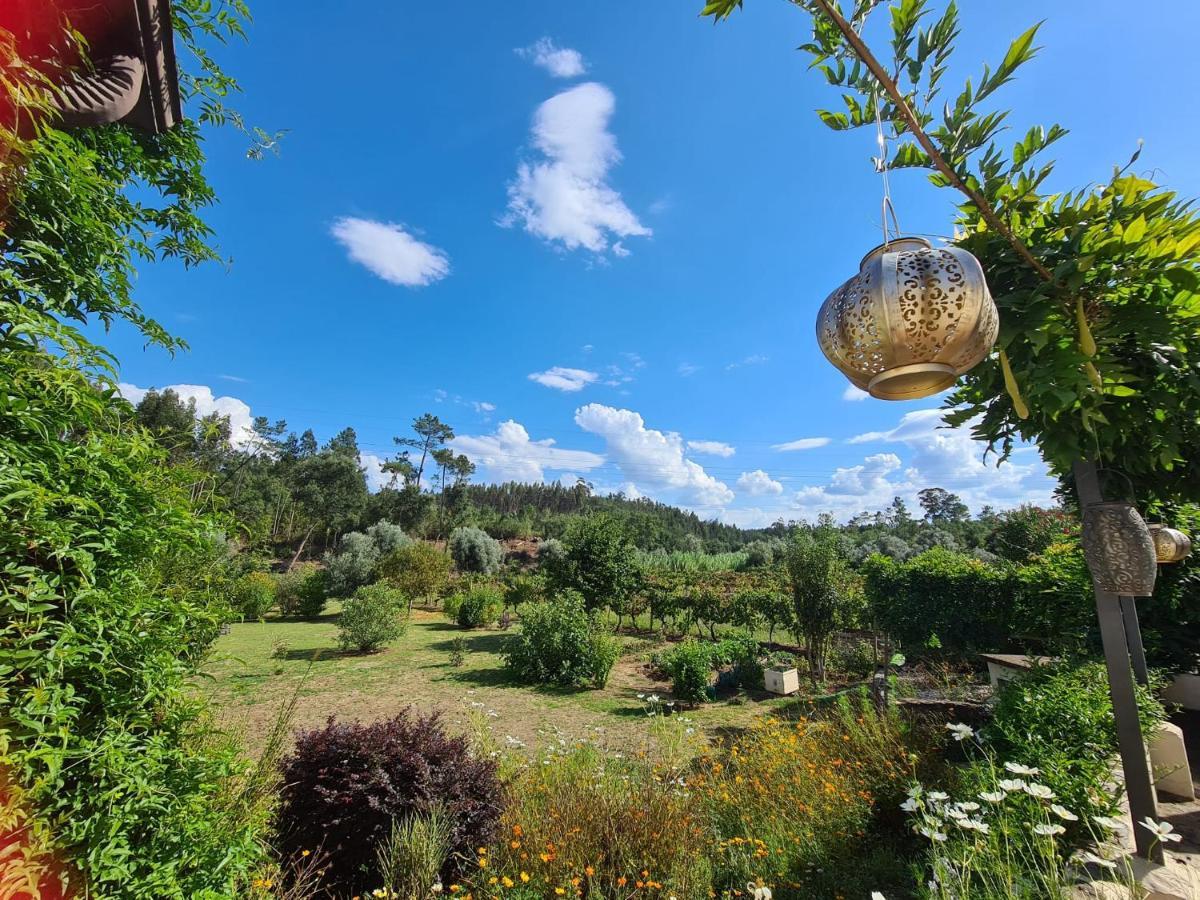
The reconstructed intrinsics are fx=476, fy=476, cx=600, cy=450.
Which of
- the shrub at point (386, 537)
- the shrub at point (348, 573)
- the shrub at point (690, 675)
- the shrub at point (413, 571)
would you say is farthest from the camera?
the shrub at point (386, 537)

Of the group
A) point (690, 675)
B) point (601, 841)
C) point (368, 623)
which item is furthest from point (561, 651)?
point (601, 841)

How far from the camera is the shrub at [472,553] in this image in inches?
1128

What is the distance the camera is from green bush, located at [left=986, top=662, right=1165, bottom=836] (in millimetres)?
2514

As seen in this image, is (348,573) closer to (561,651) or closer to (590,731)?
(561,651)

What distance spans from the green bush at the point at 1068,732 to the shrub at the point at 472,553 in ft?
89.5

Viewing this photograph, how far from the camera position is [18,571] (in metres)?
1.30

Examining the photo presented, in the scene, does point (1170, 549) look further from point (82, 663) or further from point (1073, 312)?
point (82, 663)

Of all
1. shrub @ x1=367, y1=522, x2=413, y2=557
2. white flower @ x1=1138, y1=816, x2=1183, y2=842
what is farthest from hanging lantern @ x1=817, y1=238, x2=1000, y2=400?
shrub @ x1=367, y1=522, x2=413, y2=557

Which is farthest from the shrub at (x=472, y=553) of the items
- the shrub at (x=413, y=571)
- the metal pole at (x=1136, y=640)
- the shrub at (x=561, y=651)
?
the metal pole at (x=1136, y=640)

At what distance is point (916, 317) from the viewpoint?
1.44 meters

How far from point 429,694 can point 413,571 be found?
39.1 ft

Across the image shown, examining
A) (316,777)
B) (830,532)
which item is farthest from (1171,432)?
(830,532)

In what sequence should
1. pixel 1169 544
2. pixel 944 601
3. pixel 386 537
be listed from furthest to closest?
pixel 386 537, pixel 944 601, pixel 1169 544

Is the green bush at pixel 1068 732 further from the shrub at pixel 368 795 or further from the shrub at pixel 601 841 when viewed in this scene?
the shrub at pixel 368 795
